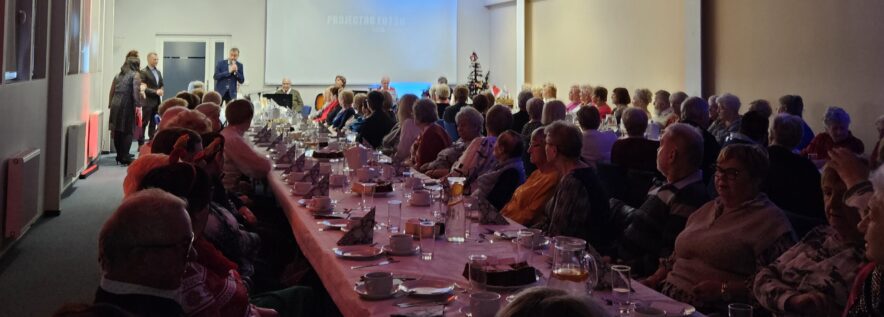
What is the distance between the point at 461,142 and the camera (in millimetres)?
6176

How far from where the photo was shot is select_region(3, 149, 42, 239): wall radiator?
5.76 meters

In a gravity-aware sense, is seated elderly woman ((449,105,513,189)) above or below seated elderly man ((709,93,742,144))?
below

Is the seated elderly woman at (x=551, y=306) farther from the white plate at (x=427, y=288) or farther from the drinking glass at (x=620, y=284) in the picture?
the white plate at (x=427, y=288)

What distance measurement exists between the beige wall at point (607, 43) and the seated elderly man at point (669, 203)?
23.9 feet

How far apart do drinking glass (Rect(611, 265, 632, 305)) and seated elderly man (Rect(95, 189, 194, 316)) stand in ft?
3.83

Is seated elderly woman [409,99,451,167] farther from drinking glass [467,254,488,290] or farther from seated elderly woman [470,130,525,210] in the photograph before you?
drinking glass [467,254,488,290]

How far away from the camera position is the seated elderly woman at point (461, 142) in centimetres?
588

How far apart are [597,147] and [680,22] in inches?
200

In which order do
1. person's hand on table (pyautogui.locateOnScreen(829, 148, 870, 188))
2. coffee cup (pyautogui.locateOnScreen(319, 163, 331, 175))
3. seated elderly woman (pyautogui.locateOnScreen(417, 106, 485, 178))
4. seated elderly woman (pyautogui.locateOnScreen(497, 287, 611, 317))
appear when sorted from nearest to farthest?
seated elderly woman (pyautogui.locateOnScreen(497, 287, 611, 317)) < person's hand on table (pyautogui.locateOnScreen(829, 148, 870, 188)) < coffee cup (pyautogui.locateOnScreen(319, 163, 331, 175)) < seated elderly woman (pyautogui.locateOnScreen(417, 106, 485, 178))

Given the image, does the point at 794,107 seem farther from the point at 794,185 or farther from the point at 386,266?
the point at 386,266

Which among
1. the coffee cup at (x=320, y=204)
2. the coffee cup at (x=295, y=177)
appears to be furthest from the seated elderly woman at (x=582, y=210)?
the coffee cup at (x=295, y=177)

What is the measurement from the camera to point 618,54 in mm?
12180

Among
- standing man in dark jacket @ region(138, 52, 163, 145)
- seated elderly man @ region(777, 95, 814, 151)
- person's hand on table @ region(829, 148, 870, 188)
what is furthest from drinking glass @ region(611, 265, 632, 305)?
standing man in dark jacket @ region(138, 52, 163, 145)

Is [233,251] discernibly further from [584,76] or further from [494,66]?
[494,66]
